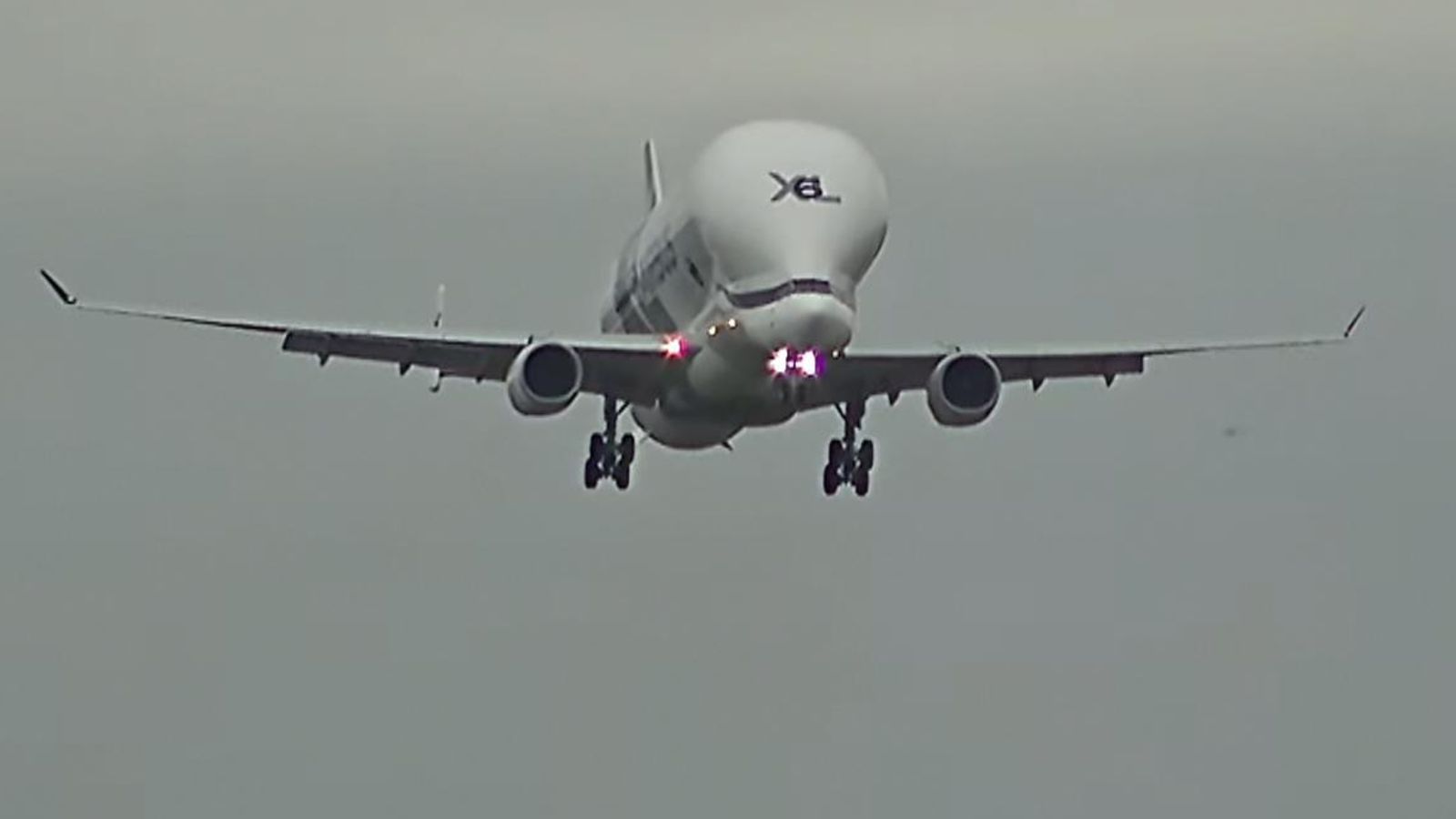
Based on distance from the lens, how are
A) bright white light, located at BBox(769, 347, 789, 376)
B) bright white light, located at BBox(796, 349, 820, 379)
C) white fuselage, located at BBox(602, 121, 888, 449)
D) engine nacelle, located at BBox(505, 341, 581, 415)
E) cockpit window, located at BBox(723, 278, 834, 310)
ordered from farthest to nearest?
engine nacelle, located at BBox(505, 341, 581, 415)
bright white light, located at BBox(769, 347, 789, 376)
bright white light, located at BBox(796, 349, 820, 379)
white fuselage, located at BBox(602, 121, 888, 449)
cockpit window, located at BBox(723, 278, 834, 310)

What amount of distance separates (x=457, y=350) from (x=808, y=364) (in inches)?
339

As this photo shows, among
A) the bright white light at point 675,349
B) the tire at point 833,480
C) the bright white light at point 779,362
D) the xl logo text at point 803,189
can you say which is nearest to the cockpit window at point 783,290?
the bright white light at point 779,362

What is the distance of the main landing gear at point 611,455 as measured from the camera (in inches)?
4311

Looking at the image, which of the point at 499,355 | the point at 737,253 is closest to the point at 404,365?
the point at 499,355

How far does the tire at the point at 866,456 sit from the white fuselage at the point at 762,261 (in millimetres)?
2443

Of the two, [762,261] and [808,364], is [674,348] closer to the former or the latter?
[762,261]

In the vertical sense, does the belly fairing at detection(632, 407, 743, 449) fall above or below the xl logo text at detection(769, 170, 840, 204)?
below

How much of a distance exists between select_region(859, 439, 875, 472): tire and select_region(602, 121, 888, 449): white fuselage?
8.01ft

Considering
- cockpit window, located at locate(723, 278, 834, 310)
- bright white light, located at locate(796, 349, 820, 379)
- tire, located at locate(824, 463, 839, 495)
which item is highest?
cockpit window, located at locate(723, 278, 834, 310)

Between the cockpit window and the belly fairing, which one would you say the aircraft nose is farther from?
the belly fairing

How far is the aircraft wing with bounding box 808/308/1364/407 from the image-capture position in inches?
4090

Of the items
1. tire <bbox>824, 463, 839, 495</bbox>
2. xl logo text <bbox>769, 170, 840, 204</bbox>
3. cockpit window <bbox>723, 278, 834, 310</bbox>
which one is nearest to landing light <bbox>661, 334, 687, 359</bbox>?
cockpit window <bbox>723, 278, 834, 310</bbox>

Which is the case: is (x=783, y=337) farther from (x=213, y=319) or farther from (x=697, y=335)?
(x=213, y=319)

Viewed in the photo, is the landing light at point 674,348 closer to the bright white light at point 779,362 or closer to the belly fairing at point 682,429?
the belly fairing at point 682,429
